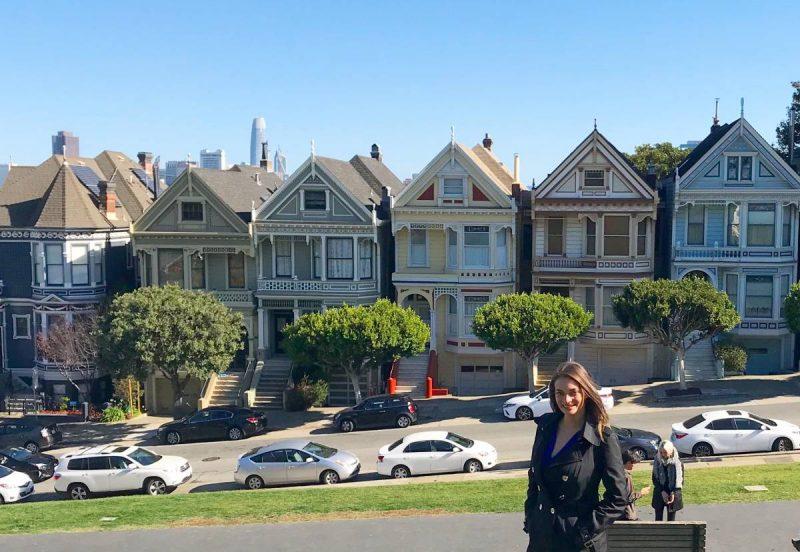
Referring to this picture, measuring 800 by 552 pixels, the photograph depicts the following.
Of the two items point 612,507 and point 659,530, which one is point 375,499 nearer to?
point 659,530

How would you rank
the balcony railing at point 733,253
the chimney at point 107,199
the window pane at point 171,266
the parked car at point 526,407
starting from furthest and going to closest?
1. the chimney at point 107,199
2. the window pane at point 171,266
3. the balcony railing at point 733,253
4. the parked car at point 526,407

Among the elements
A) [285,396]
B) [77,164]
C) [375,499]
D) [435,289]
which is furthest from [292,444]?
[77,164]

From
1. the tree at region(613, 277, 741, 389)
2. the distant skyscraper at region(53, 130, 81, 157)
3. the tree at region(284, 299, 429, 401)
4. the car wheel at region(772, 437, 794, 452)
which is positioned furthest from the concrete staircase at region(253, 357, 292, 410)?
the distant skyscraper at region(53, 130, 81, 157)

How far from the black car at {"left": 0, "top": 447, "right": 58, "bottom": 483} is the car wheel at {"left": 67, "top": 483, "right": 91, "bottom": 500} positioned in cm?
355

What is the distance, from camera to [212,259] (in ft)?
141

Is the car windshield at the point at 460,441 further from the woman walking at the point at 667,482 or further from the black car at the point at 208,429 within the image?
the black car at the point at 208,429

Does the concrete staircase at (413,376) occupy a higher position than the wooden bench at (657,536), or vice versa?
the wooden bench at (657,536)

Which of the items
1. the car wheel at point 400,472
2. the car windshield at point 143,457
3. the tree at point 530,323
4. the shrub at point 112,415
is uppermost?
the tree at point 530,323

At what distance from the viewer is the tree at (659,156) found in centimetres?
5603

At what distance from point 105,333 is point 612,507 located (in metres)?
32.1

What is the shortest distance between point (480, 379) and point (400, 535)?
2602cm

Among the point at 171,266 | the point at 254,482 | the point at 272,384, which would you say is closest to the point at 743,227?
the point at 272,384

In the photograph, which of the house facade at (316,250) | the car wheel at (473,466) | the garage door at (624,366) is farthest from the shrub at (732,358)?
the car wheel at (473,466)

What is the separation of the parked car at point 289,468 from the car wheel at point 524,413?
32.1 ft
